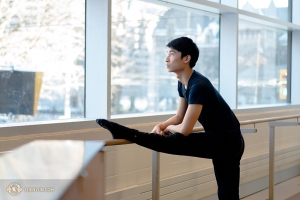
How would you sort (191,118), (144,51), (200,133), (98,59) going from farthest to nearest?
(144,51)
(98,59)
(200,133)
(191,118)

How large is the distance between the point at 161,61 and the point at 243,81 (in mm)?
1872

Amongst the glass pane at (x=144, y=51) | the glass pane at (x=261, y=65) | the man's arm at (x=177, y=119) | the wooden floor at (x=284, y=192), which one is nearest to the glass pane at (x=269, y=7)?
the glass pane at (x=261, y=65)

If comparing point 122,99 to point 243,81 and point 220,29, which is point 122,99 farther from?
point 243,81

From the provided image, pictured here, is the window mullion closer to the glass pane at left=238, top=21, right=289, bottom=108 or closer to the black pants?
the black pants

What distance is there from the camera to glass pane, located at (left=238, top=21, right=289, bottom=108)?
6887mm

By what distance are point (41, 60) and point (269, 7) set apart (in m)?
4.36

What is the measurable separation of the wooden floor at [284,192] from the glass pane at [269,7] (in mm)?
2306

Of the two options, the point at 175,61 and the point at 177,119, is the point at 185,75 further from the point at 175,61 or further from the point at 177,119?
the point at 177,119

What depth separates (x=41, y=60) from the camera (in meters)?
3.98

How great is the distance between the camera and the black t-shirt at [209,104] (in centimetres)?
292

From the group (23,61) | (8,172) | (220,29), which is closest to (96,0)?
(23,61)

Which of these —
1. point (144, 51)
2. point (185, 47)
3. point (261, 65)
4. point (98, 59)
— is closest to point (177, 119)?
point (185, 47)

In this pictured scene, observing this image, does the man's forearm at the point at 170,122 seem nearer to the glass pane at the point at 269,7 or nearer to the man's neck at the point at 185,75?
the man's neck at the point at 185,75

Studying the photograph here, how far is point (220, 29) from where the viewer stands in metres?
6.31
